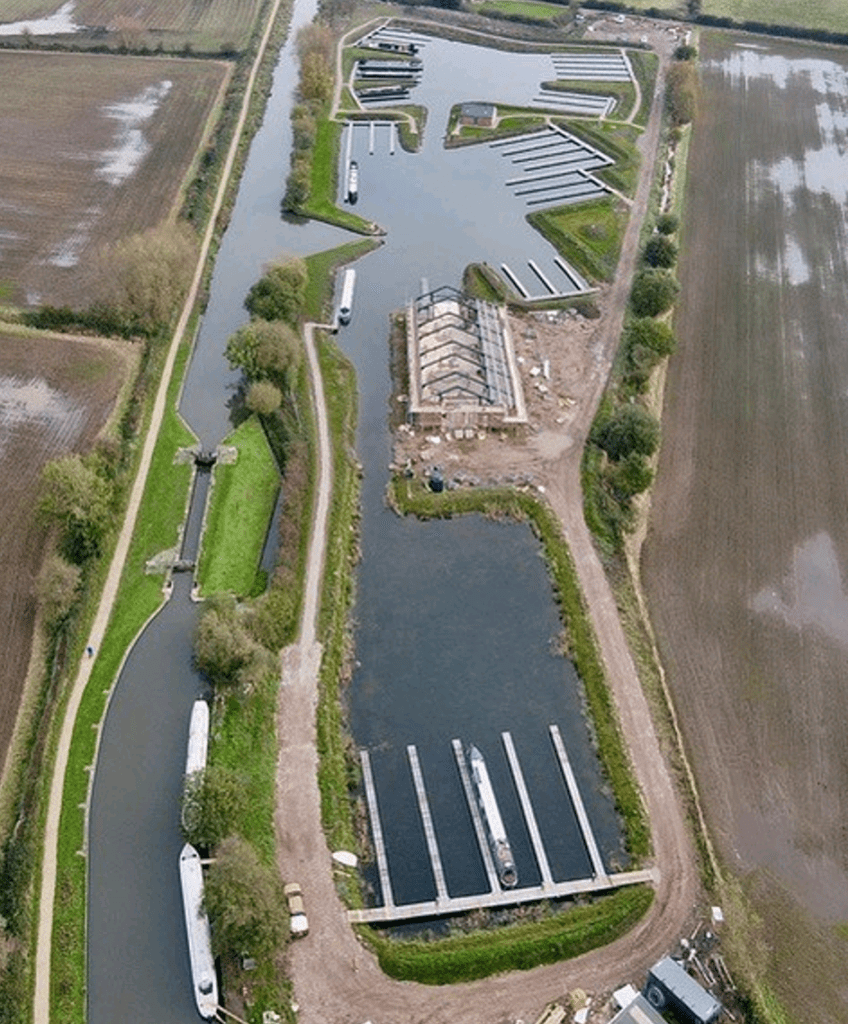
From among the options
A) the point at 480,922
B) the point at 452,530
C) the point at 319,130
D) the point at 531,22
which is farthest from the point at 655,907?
the point at 531,22

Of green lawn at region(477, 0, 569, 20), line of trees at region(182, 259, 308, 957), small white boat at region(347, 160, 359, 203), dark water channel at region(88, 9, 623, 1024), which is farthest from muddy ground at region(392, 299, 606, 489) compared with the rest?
green lawn at region(477, 0, 569, 20)

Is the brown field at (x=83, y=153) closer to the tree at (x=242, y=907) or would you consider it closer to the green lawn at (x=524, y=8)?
the green lawn at (x=524, y=8)

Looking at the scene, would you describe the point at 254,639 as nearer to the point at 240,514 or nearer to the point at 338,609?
the point at 338,609

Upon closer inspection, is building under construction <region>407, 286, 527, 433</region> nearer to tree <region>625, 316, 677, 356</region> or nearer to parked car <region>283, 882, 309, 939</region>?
tree <region>625, 316, 677, 356</region>

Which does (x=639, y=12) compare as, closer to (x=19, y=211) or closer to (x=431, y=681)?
(x=19, y=211)

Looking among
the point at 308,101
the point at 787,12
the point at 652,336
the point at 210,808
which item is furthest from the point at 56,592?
the point at 787,12

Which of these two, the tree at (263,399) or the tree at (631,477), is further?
the tree at (263,399)

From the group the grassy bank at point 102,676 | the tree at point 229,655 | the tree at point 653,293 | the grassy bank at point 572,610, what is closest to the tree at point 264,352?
the grassy bank at point 102,676
